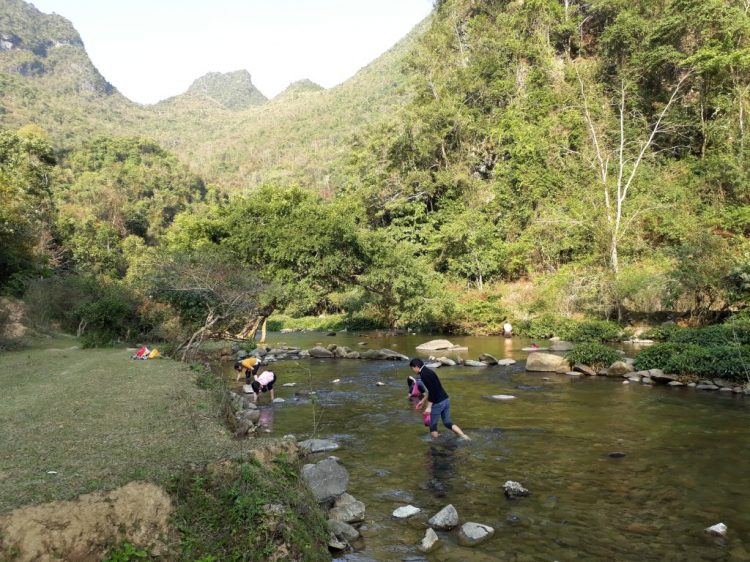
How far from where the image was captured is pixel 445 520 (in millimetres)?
6367

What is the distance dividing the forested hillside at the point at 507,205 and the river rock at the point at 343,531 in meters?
12.9

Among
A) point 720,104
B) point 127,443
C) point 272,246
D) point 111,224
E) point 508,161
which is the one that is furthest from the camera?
point 111,224

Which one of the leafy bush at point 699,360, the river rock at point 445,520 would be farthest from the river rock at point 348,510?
the leafy bush at point 699,360

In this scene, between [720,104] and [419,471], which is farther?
[720,104]

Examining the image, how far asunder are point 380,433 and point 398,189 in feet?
114

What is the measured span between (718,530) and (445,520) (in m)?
3.36

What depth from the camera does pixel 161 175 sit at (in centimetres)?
7706

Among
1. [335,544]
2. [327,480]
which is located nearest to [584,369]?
[327,480]

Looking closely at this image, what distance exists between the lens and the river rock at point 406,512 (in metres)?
6.72

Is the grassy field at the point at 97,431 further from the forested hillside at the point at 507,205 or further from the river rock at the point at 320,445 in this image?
the forested hillside at the point at 507,205

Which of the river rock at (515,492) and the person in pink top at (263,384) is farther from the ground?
the river rock at (515,492)

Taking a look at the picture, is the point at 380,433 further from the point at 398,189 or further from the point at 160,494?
the point at 398,189

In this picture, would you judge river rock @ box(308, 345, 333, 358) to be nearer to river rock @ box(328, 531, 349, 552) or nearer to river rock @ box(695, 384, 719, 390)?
river rock @ box(695, 384, 719, 390)

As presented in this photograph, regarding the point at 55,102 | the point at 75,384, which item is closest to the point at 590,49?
the point at 75,384
